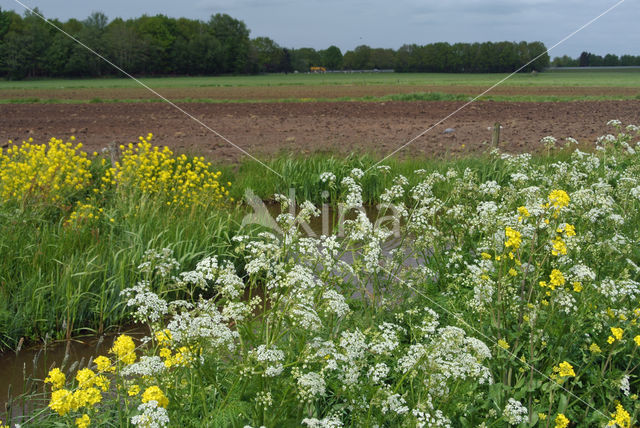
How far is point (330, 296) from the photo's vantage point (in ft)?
9.95

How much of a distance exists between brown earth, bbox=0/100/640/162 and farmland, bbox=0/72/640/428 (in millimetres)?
4673

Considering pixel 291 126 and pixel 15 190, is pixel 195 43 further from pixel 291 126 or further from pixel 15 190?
pixel 15 190

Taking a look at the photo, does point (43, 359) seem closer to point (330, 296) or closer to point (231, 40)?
point (330, 296)

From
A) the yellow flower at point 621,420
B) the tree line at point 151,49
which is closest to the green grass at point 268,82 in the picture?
the tree line at point 151,49

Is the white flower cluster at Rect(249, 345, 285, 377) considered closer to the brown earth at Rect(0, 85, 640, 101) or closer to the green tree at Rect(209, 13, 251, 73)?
the brown earth at Rect(0, 85, 640, 101)

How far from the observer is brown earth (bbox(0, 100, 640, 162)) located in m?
16.1

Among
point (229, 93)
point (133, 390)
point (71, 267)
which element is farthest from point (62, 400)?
point (229, 93)

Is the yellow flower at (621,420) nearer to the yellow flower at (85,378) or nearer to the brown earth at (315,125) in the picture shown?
the yellow flower at (85,378)

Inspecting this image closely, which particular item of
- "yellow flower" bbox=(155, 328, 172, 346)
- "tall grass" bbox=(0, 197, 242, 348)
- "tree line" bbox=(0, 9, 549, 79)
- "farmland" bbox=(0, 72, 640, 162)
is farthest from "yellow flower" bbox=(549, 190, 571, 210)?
"tree line" bbox=(0, 9, 549, 79)

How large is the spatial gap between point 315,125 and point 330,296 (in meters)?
20.2

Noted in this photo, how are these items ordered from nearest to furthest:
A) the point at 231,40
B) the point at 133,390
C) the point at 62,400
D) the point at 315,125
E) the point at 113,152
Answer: the point at 62,400 → the point at 133,390 → the point at 113,152 → the point at 315,125 → the point at 231,40

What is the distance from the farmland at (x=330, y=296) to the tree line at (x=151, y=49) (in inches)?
1606

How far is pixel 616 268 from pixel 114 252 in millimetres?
4913

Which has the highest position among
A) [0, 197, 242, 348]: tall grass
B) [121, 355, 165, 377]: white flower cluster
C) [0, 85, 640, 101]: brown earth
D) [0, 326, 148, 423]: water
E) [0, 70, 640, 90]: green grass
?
[0, 70, 640, 90]: green grass
